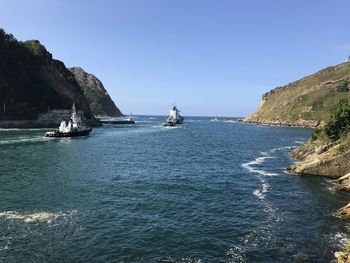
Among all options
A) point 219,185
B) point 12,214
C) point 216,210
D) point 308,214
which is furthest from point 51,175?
point 308,214

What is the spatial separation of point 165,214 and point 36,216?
1207cm

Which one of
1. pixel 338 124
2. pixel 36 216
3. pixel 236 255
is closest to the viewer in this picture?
pixel 236 255

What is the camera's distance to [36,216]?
114ft

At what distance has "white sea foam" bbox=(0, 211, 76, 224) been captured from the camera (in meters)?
33.4

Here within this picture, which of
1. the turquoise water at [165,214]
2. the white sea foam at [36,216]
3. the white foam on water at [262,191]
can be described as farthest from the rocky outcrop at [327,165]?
the white sea foam at [36,216]

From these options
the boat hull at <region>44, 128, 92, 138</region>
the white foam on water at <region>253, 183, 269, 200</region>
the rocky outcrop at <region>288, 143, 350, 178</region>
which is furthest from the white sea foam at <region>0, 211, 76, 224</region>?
the boat hull at <region>44, 128, 92, 138</region>

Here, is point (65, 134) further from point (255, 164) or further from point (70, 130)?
point (255, 164)

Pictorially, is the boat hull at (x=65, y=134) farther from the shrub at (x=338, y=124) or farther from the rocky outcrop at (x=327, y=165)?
the shrub at (x=338, y=124)

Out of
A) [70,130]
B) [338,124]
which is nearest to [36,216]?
[338,124]

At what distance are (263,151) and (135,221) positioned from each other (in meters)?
62.5

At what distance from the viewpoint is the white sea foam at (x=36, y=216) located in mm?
33406

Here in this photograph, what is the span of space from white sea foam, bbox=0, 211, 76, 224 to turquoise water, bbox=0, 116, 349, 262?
91 millimetres

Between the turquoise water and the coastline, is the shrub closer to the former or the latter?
the turquoise water

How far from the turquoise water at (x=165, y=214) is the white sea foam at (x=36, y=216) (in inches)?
3.6
